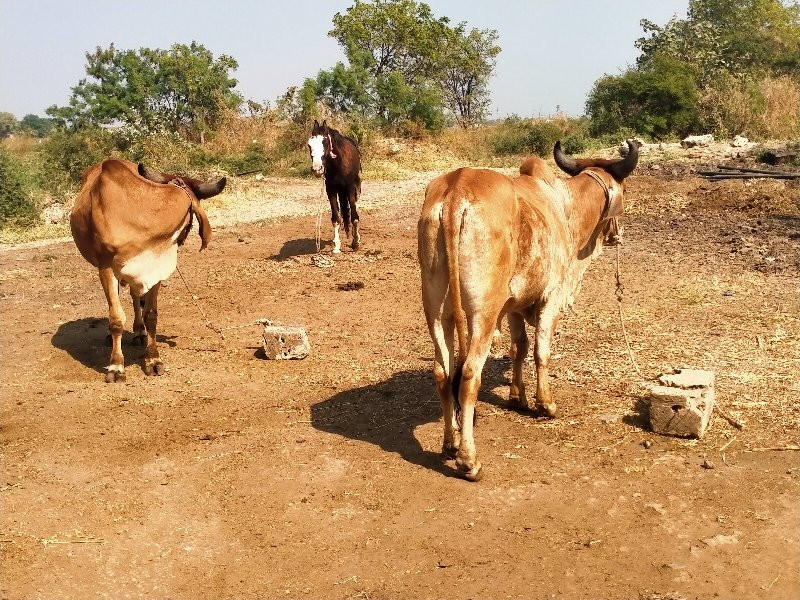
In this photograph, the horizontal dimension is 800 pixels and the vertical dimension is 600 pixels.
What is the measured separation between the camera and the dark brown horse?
40.2 feet

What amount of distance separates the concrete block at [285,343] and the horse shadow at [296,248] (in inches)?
181

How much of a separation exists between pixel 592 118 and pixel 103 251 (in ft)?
76.6

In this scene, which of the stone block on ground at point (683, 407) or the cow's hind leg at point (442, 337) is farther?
the stone block on ground at point (683, 407)

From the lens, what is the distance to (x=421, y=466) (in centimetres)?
537

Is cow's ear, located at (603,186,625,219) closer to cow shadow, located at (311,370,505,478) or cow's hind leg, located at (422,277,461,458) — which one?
cow shadow, located at (311,370,505,478)

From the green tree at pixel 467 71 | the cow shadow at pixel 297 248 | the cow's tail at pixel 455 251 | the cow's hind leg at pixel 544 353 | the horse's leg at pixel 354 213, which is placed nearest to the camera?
the cow's tail at pixel 455 251

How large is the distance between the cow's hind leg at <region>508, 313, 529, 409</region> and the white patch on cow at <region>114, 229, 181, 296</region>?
3.33m

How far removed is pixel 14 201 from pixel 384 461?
1354 cm

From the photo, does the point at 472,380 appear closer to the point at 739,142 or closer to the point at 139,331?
the point at 139,331

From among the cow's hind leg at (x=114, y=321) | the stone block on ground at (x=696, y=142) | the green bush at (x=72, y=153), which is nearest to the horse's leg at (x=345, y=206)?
the cow's hind leg at (x=114, y=321)

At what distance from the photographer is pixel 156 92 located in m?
25.0

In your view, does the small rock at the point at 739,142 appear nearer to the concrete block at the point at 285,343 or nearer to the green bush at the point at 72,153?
the green bush at the point at 72,153

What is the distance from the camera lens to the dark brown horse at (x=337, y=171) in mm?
12258

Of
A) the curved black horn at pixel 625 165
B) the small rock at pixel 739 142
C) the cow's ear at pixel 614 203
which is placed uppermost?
the small rock at pixel 739 142
